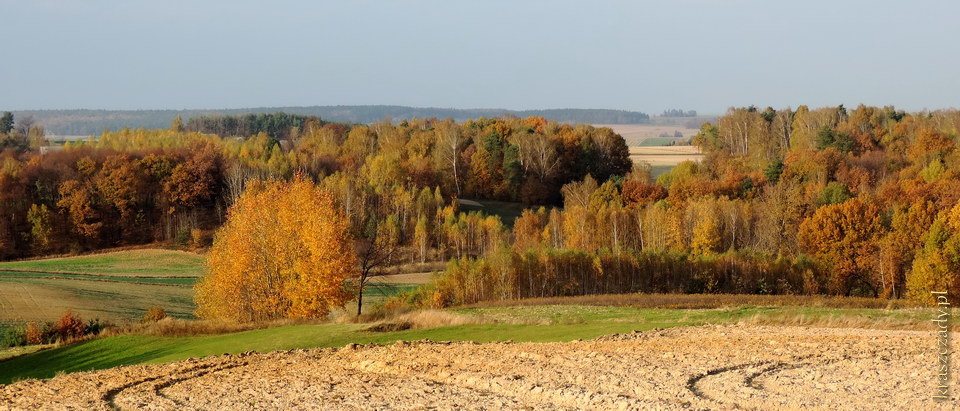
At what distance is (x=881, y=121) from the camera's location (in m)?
140

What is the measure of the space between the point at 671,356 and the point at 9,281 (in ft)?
184

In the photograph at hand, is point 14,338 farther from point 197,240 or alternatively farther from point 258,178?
point 258,178

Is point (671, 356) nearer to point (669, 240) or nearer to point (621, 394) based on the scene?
point (621, 394)

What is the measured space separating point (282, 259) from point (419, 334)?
55.2ft

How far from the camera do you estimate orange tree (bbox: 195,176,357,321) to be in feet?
148

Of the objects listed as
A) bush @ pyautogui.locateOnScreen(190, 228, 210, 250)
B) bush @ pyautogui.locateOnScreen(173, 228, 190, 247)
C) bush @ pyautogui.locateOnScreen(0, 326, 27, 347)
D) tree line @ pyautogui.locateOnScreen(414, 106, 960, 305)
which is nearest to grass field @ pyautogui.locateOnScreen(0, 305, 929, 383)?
bush @ pyautogui.locateOnScreen(0, 326, 27, 347)

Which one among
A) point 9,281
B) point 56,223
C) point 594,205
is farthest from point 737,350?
point 56,223

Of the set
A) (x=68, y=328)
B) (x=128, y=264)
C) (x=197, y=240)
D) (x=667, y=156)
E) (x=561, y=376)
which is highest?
(x=561, y=376)

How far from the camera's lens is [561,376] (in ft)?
72.4

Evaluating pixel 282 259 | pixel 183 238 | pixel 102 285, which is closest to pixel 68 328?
pixel 282 259

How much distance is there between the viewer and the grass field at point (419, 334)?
1213 inches

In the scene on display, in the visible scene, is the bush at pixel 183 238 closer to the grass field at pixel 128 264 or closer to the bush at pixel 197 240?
the bush at pixel 197 240

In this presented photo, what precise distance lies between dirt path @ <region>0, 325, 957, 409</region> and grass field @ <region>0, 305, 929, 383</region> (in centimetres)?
221

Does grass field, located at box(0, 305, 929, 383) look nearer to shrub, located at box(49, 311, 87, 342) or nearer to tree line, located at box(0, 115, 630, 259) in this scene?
shrub, located at box(49, 311, 87, 342)
